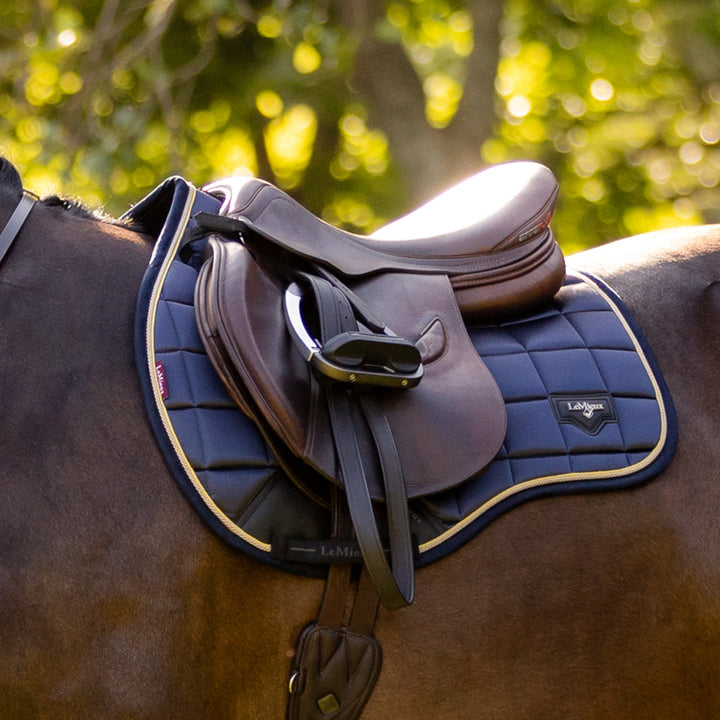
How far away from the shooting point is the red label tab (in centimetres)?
135

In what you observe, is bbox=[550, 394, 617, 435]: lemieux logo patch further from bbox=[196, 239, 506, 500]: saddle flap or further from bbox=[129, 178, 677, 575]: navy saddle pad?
bbox=[196, 239, 506, 500]: saddle flap

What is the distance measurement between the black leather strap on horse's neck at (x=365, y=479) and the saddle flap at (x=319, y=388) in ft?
0.07

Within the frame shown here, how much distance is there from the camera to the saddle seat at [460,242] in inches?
61.0

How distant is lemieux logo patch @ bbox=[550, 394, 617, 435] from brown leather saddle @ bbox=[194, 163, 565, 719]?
147 mm

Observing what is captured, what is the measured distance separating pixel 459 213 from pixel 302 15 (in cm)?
282

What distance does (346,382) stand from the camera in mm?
1365

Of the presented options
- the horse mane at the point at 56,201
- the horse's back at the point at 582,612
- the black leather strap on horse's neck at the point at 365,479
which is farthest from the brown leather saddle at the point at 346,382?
the horse mane at the point at 56,201

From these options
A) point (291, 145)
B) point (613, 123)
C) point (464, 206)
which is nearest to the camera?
point (464, 206)

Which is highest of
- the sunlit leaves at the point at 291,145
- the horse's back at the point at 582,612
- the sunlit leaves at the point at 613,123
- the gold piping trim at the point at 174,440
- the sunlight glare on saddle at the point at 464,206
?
the gold piping trim at the point at 174,440

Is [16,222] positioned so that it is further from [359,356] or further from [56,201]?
[359,356]

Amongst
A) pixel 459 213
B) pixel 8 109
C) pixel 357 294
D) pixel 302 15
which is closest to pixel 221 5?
pixel 302 15

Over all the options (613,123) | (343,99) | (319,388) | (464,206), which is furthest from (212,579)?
(613,123)

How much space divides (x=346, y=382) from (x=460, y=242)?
0.45m

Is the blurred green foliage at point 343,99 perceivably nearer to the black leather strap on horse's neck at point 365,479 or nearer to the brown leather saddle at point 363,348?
the brown leather saddle at point 363,348
